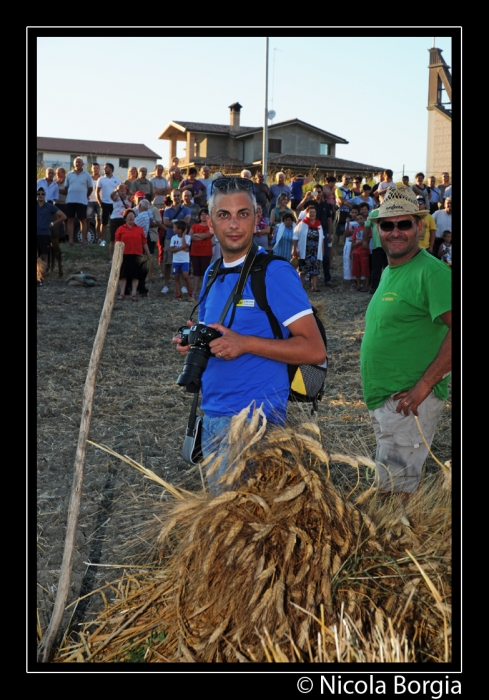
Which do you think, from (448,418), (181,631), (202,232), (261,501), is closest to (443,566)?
(261,501)

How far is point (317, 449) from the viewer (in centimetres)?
251

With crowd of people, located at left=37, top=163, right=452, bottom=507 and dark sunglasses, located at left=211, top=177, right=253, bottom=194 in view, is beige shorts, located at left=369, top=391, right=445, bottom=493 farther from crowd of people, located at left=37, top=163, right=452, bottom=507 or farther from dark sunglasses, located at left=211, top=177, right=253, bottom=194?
dark sunglasses, located at left=211, top=177, right=253, bottom=194

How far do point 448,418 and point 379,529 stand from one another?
194 inches

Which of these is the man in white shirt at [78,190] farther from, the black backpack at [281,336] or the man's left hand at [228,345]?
the man's left hand at [228,345]

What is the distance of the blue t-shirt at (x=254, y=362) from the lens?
9.61 ft

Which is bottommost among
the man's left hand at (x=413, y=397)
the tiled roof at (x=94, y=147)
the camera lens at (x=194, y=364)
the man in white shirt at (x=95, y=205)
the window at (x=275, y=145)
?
the man's left hand at (x=413, y=397)

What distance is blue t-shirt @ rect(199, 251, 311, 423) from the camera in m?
2.93

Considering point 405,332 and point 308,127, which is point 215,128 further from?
point 405,332

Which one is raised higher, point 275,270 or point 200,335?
point 275,270

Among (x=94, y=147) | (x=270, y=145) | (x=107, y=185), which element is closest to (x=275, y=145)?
(x=270, y=145)

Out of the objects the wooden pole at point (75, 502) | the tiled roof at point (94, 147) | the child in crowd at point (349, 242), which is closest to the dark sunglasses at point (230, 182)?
the wooden pole at point (75, 502)
